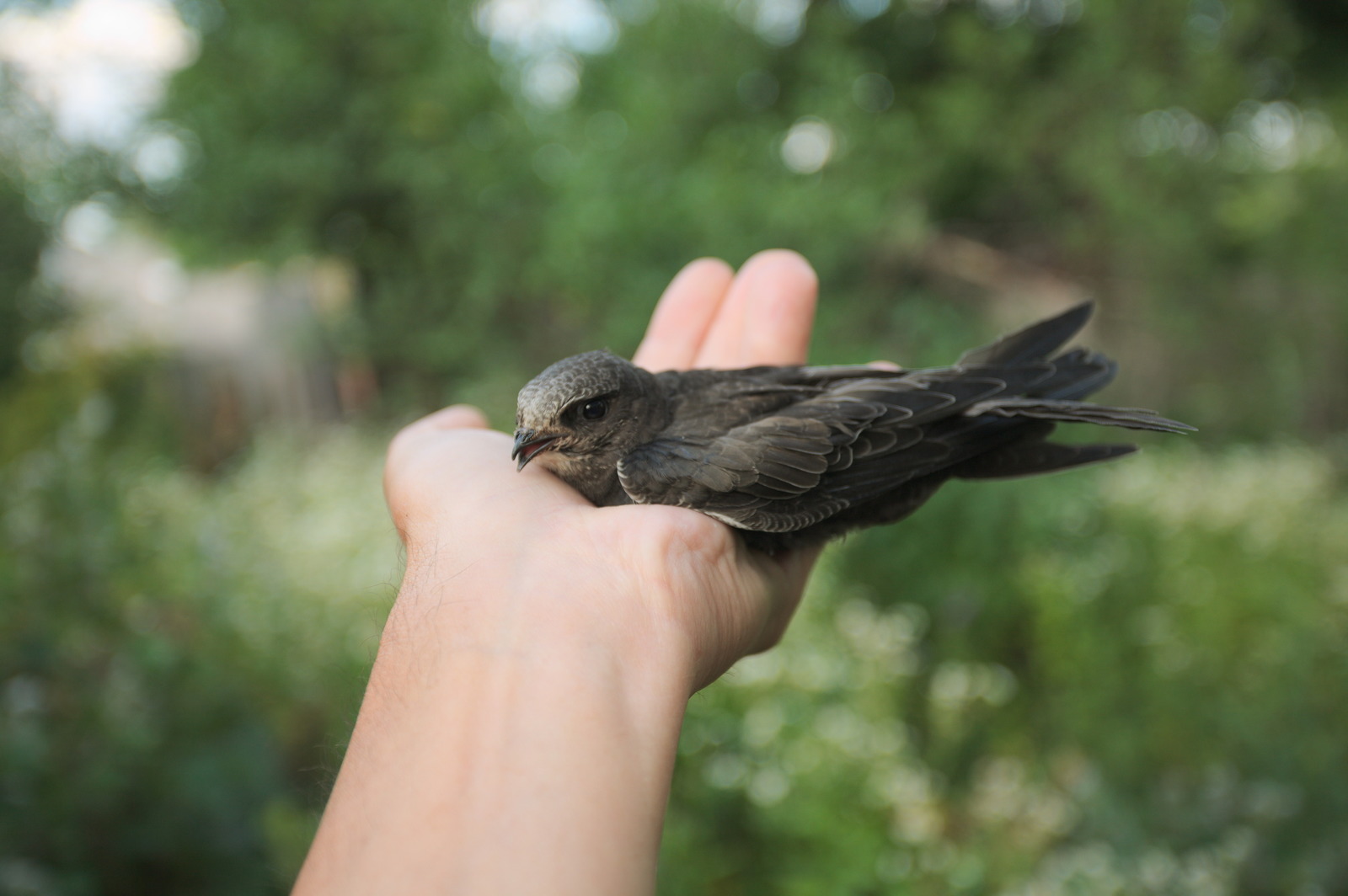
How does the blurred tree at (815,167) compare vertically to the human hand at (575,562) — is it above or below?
above

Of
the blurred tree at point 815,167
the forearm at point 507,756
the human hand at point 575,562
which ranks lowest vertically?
the forearm at point 507,756

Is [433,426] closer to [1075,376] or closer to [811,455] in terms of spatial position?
[811,455]

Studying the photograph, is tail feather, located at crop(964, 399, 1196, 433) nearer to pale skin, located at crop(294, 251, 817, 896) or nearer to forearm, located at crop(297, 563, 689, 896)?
pale skin, located at crop(294, 251, 817, 896)

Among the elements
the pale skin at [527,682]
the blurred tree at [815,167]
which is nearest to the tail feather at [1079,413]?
the pale skin at [527,682]

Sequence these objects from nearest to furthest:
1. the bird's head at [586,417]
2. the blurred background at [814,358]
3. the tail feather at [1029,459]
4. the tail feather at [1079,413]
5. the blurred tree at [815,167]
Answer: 1. the tail feather at [1079,413]
2. the bird's head at [586,417]
3. the tail feather at [1029,459]
4. the blurred background at [814,358]
5. the blurred tree at [815,167]

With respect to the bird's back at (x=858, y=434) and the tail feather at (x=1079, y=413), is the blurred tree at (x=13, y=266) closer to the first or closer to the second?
the bird's back at (x=858, y=434)

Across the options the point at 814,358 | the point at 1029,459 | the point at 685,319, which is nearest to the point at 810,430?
the point at 1029,459
